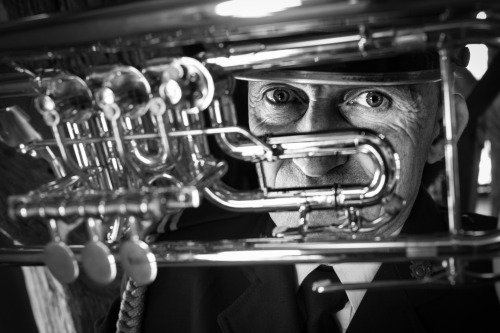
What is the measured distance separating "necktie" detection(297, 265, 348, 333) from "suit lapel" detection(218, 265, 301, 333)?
21mm

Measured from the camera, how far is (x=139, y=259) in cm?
82

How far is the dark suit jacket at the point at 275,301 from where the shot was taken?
3.61 ft

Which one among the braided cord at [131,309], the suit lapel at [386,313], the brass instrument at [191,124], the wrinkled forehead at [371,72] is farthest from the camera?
the braided cord at [131,309]

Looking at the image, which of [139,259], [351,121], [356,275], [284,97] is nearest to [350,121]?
[351,121]

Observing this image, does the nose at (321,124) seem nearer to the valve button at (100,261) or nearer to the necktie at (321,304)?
the necktie at (321,304)

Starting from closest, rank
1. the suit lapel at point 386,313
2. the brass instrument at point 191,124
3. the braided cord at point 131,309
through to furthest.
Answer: the brass instrument at point 191,124 → the suit lapel at point 386,313 → the braided cord at point 131,309

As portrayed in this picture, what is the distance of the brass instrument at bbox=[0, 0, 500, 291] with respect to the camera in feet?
2.41

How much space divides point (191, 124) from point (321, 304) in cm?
44

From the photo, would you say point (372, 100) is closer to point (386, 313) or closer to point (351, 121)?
point (351, 121)

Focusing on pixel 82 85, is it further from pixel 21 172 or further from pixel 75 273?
pixel 21 172

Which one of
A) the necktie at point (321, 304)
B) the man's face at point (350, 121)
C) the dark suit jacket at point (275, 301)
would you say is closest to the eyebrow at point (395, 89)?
the man's face at point (350, 121)

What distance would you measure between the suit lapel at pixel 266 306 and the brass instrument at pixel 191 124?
337 mm

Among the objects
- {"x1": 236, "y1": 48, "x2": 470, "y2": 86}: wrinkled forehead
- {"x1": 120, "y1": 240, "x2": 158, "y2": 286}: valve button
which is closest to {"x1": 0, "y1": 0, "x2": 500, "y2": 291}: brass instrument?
{"x1": 120, "y1": 240, "x2": 158, "y2": 286}: valve button

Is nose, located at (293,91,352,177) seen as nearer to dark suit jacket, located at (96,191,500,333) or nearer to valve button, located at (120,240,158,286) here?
dark suit jacket, located at (96,191,500,333)
